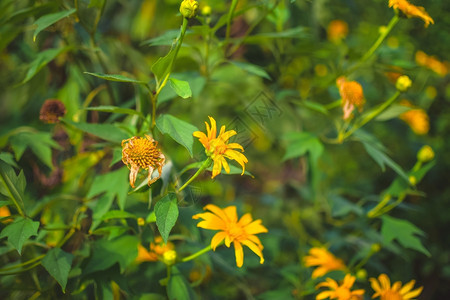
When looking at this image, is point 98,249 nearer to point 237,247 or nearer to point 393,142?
point 237,247

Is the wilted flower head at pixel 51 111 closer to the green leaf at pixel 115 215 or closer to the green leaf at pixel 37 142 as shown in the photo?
the green leaf at pixel 37 142

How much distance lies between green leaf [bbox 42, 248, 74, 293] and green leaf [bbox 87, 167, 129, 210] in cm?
14

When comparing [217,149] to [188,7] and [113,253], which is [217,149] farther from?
[113,253]

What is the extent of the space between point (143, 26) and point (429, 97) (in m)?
1.24

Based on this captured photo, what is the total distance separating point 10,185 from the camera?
2.30 ft

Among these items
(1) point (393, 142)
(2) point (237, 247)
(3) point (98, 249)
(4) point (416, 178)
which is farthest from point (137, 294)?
(1) point (393, 142)

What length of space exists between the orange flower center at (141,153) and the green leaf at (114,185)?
0.57ft

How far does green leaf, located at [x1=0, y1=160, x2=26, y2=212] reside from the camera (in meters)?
0.69

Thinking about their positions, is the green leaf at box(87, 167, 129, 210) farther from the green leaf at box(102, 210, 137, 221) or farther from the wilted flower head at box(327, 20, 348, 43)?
the wilted flower head at box(327, 20, 348, 43)

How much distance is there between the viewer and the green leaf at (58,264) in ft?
2.24

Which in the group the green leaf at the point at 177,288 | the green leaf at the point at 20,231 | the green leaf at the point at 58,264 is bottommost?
the green leaf at the point at 177,288

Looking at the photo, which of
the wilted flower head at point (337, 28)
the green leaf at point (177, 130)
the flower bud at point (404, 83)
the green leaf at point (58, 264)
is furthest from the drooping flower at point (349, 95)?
the wilted flower head at point (337, 28)

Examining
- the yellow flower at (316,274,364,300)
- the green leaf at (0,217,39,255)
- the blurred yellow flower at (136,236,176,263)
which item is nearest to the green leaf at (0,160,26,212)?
the green leaf at (0,217,39,255)

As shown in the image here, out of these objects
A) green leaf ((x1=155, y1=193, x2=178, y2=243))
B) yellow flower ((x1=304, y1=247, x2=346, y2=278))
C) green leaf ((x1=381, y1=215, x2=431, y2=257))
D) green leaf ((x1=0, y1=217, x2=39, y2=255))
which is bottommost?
yellow flower ((x1=304, y1=247, x2=346, y2=278))
